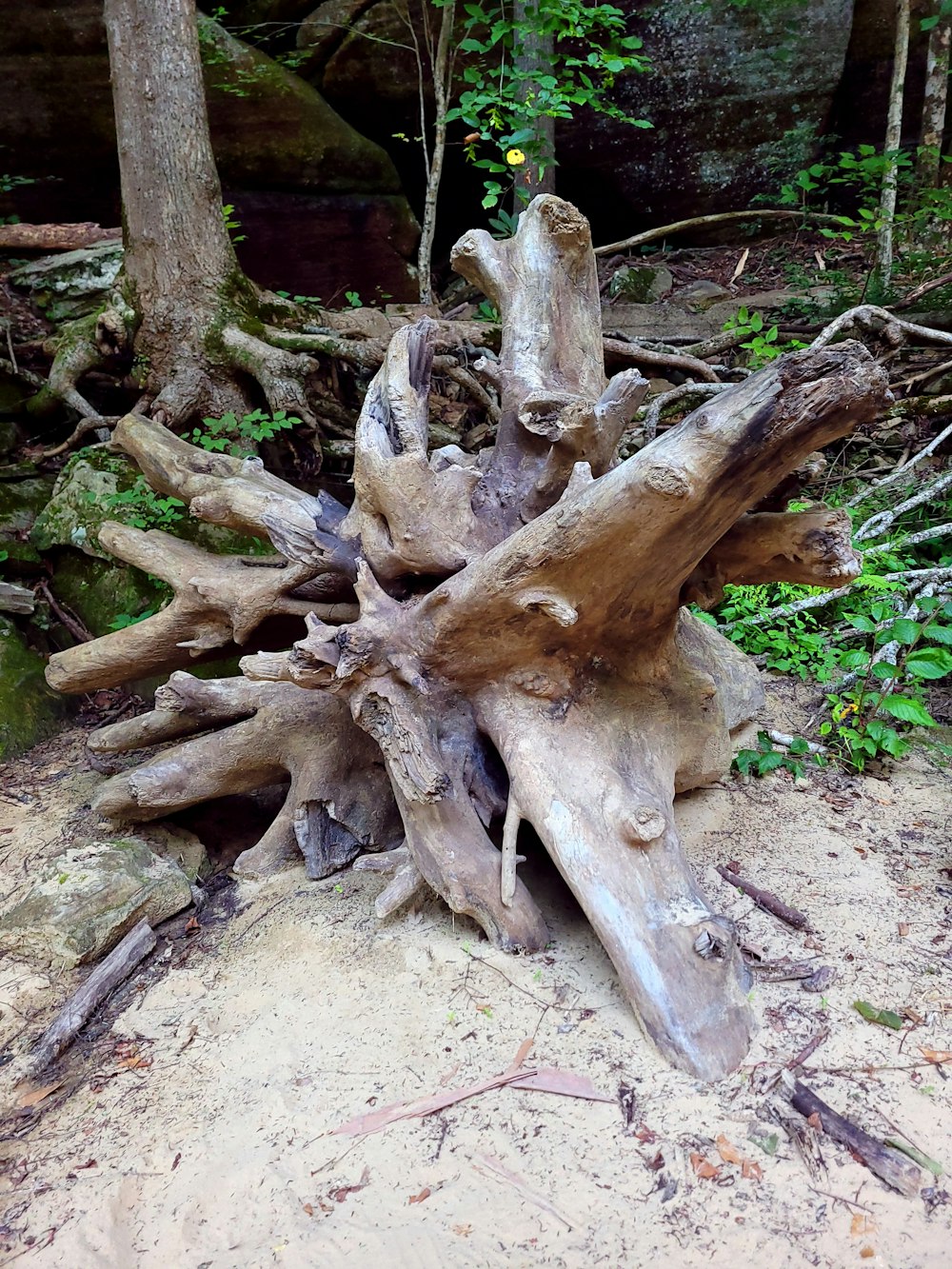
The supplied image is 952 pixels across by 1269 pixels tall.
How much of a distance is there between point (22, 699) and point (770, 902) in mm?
3876

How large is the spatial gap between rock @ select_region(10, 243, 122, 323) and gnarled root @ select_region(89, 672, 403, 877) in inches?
177

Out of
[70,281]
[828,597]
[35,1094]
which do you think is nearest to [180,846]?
[35,1094]

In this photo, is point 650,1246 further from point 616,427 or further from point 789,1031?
point 616,427

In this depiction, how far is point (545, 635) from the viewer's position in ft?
8.02

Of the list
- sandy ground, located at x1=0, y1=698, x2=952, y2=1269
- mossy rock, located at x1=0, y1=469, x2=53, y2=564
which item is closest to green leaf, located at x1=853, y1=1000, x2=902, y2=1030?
sandy ground, located at x1=0, y1=698, x2=952, y2=1269

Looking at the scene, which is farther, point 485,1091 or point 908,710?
point 908,710

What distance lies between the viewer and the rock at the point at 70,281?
609 cm

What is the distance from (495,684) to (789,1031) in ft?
4.15

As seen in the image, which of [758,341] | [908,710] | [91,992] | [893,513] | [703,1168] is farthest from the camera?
[758,341]

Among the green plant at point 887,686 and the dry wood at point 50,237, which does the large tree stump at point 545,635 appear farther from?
the dry wood at point 50,237

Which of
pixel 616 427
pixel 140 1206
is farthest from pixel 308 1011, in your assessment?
pixel 616 427

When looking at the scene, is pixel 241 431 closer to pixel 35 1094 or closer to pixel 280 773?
pixel 280 773

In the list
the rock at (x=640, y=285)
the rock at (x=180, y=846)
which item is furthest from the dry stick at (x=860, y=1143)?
the rock at (x=640, y=285)

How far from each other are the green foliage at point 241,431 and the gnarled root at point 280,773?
1848 mm
